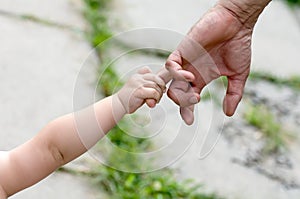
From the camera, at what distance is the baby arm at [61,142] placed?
1688mm

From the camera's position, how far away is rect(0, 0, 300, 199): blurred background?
7.73 ft

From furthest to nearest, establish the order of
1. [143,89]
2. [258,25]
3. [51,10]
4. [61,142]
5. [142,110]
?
[258,25]
[51,10]
[142,110]
[61,142]
[143,89]

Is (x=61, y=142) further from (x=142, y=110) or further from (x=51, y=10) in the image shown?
(x=51, y=10)

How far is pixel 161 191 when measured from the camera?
238 cm

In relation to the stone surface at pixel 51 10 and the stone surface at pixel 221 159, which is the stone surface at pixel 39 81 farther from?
the stone surface at pixel 221 159

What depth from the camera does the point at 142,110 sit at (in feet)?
7.77

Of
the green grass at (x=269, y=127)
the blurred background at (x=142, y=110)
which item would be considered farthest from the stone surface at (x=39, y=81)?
the green grass at (x=269, y=127)

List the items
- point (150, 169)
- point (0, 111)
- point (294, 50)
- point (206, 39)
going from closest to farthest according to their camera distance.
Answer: point (206, 39), point (150, 169), point (0, 111), point (294, 50)

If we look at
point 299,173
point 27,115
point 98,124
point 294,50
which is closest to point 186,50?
point 98,124

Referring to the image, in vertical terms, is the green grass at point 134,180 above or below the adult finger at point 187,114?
below

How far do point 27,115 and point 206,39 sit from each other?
94 centimetres

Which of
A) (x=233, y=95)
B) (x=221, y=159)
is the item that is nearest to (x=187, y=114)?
(x=233, y=95)

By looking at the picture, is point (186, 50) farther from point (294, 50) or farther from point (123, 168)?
point (294, 50)

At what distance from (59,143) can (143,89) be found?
0.28m
